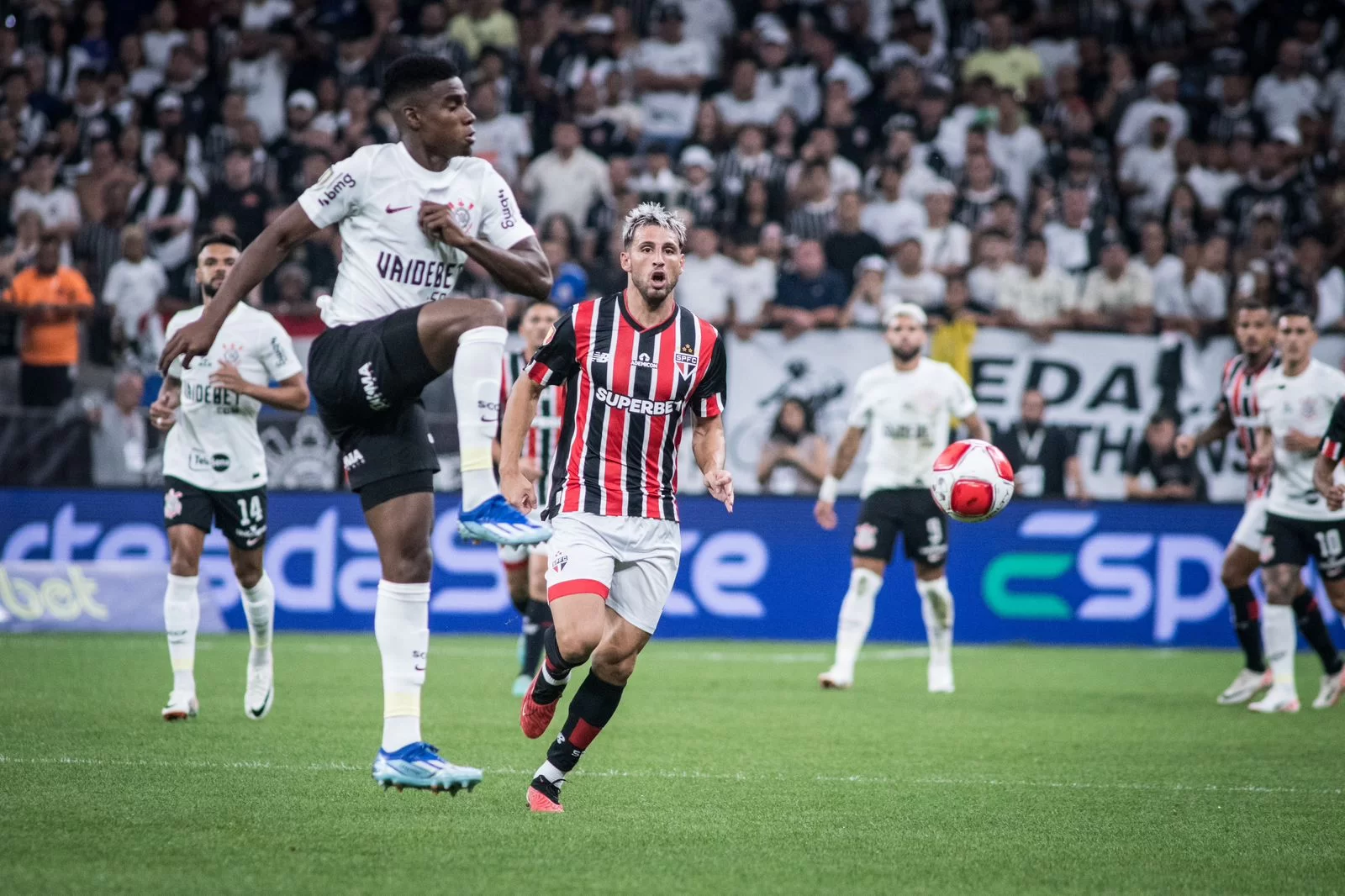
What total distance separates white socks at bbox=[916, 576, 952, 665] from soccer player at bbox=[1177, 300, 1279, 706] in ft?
6.67

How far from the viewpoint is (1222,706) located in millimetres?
11570

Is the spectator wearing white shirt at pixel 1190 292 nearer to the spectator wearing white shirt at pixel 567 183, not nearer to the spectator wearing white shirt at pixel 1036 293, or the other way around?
the spectator wearing white shirt at pixel 1036 293

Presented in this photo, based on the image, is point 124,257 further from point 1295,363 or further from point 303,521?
point 1295,363

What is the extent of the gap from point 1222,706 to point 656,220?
22.1ft

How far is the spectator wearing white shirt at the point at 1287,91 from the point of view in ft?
65.3

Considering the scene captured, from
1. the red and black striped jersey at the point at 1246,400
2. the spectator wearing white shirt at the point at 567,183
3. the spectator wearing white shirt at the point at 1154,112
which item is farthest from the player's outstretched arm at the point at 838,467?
the spectator wearing white shirt at the point at 1154,112

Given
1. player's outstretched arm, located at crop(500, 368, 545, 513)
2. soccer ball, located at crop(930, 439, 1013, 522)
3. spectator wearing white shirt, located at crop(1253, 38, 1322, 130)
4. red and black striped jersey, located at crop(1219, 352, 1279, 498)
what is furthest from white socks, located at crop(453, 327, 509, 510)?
spectator wearing white shirt, located at crop(1253, 38, 1322, 130)

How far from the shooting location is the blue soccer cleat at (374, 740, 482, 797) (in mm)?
5789

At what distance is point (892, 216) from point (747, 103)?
104 inches

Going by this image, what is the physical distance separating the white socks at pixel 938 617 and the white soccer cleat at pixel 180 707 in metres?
5.57

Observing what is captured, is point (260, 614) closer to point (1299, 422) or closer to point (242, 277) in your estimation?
point (242, 277)

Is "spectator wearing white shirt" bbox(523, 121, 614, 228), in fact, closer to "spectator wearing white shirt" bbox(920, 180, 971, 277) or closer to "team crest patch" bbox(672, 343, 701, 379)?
"spectator wearing white shirt" bbox(920, 180, 971, 277)

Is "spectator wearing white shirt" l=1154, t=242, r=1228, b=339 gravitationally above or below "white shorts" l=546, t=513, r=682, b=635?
above

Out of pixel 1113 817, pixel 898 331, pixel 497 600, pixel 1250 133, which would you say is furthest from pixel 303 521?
pixel 1250 133
